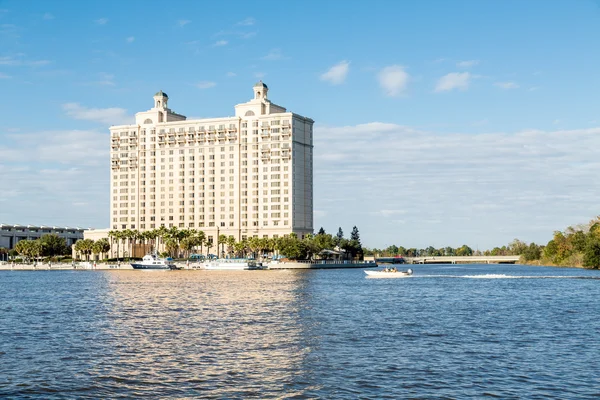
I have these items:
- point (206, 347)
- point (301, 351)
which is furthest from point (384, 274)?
point (301, 351)

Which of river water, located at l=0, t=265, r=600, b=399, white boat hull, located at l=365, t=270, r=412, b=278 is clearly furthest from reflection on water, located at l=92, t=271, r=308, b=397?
white boat hull, located at l=365, t=270, r=412, b=278

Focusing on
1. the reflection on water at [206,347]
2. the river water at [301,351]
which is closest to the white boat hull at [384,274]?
the river water at [301,351]

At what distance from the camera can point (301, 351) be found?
4875 centimetres

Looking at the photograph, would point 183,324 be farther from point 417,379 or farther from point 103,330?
point 417,379

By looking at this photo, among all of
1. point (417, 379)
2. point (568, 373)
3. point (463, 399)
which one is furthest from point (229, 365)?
point (568, 373)

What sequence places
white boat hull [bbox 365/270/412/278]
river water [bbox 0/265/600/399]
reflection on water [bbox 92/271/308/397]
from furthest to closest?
1. white boat hull [bbox 365/270/412/278]
2. reflection on water [bbox 92/271/308/397]
3. river water [bbox 0/265/600/399]

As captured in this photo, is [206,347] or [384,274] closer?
[206,347]

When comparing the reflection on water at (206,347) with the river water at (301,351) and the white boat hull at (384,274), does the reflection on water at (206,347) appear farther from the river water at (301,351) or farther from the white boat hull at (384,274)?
the white boat hull at (384,274)

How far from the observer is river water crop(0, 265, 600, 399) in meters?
36.8

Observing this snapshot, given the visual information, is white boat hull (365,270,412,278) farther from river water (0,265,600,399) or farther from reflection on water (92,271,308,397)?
reflection on water (92,271,308,397)

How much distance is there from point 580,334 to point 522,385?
23446 mm

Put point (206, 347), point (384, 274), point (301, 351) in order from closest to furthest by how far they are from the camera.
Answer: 1. point (301, 351)
2. point (206, 347)
3. point (384, 274)

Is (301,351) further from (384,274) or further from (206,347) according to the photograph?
(384,274)

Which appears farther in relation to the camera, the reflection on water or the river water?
the reflection on water
